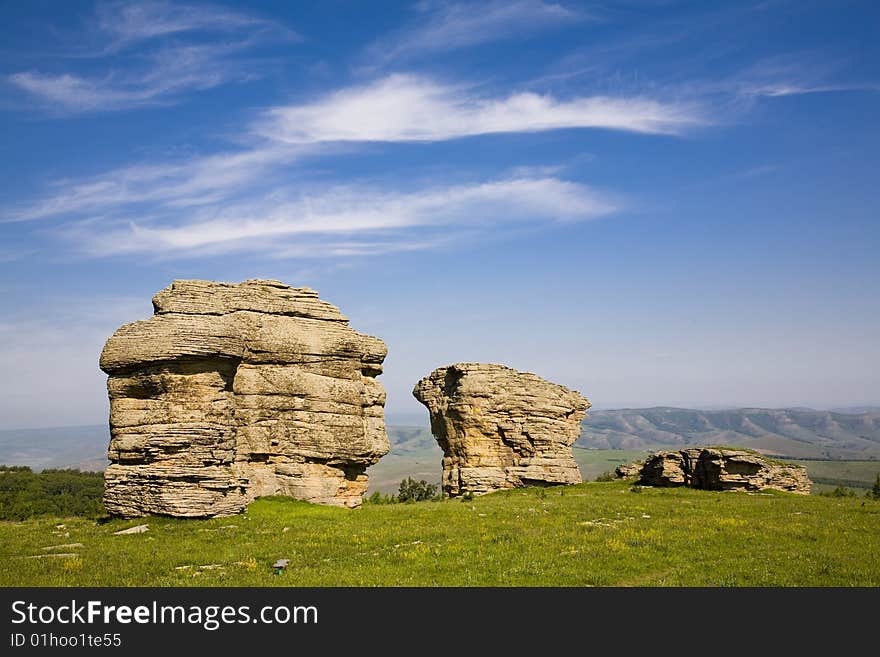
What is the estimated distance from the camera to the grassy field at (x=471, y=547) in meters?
20.4

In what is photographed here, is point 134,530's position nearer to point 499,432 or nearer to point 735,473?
point 499,432

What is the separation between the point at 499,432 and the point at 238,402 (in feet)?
80.7

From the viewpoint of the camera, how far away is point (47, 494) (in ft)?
223

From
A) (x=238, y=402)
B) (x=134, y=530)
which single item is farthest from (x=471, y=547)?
(x=238, y=402)

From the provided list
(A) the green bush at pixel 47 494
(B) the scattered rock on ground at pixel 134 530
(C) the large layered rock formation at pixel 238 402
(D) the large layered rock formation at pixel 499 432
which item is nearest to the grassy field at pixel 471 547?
(B) the scattered rock on ground at pixel 134 530

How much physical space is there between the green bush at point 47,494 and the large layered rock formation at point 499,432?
2675cm

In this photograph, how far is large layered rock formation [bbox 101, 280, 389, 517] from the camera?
33219 mm

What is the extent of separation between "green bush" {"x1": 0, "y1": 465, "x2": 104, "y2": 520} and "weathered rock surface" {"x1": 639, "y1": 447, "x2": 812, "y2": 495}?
1698 inches

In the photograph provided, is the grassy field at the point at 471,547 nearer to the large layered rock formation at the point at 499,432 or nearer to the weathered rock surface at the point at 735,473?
the weathered rock surface at the point at 735,473

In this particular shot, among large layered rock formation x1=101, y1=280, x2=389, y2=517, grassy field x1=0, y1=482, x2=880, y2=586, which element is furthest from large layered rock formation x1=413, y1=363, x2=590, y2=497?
grassy field x1=0, y1=482, x2=880, y2=586

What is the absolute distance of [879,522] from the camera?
1199 inches
